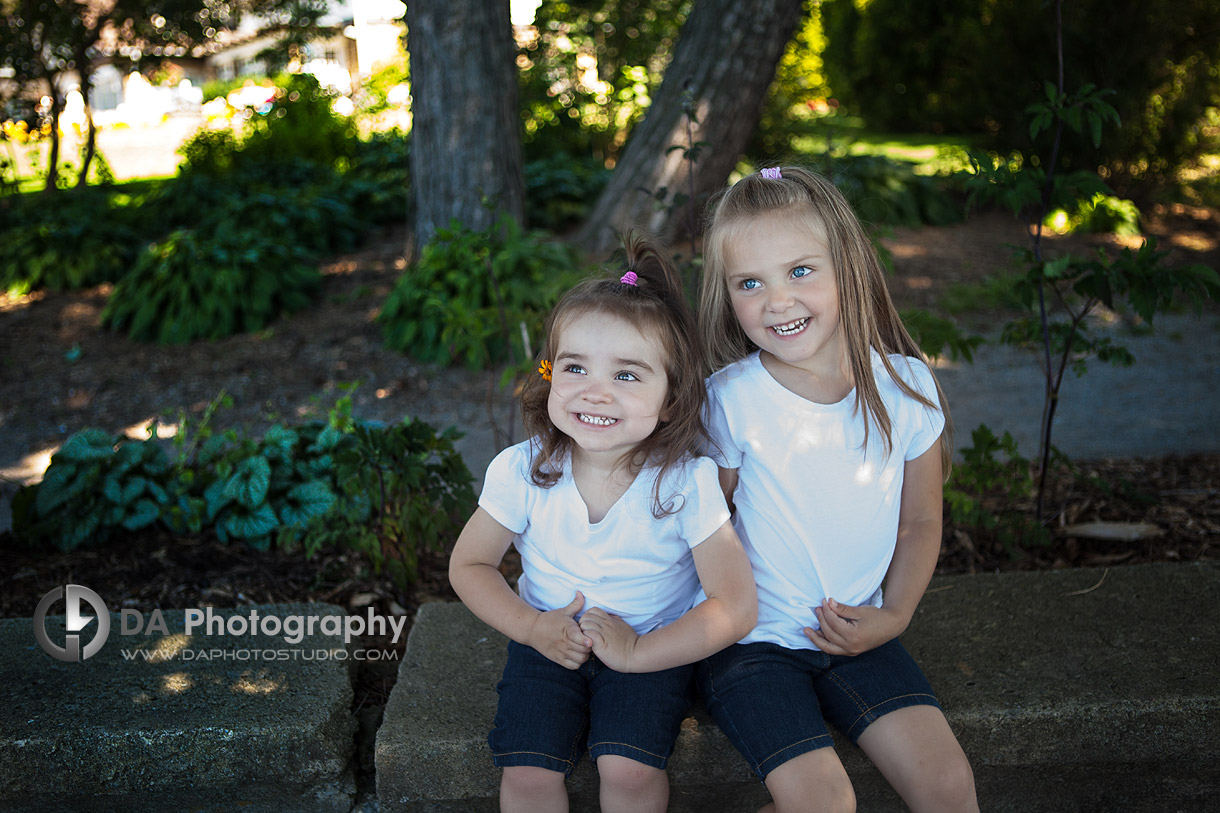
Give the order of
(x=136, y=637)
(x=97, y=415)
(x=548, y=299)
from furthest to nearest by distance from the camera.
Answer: (x=97, y=415) → (x=548, y=299) → (x=136, y=637)

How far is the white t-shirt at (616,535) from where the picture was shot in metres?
1.88

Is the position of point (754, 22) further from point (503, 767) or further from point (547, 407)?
point (503, 767)

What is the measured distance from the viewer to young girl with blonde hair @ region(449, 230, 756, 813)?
1.81m

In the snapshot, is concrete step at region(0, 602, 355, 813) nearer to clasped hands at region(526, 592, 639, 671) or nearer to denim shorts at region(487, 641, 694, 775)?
denim shorts at region(487, 641, 694, 775)

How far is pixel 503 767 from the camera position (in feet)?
6.03

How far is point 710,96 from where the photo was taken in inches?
211

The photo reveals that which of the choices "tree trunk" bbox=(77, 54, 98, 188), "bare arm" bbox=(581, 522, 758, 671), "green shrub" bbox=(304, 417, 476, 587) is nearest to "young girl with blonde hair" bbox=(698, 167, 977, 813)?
"bare arm" bbox=(581, 522, 758, 671)

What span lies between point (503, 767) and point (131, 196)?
958 cm

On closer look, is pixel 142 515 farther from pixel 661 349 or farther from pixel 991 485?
pixel 991 485

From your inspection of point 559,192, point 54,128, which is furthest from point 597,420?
point 54,128

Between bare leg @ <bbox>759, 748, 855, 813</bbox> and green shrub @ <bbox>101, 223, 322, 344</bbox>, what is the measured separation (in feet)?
17.2

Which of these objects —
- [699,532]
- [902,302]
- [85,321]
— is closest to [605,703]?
[699,532]

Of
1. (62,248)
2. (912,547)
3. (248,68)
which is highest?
(248,68)

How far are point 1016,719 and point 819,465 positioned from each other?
70 centimetres
